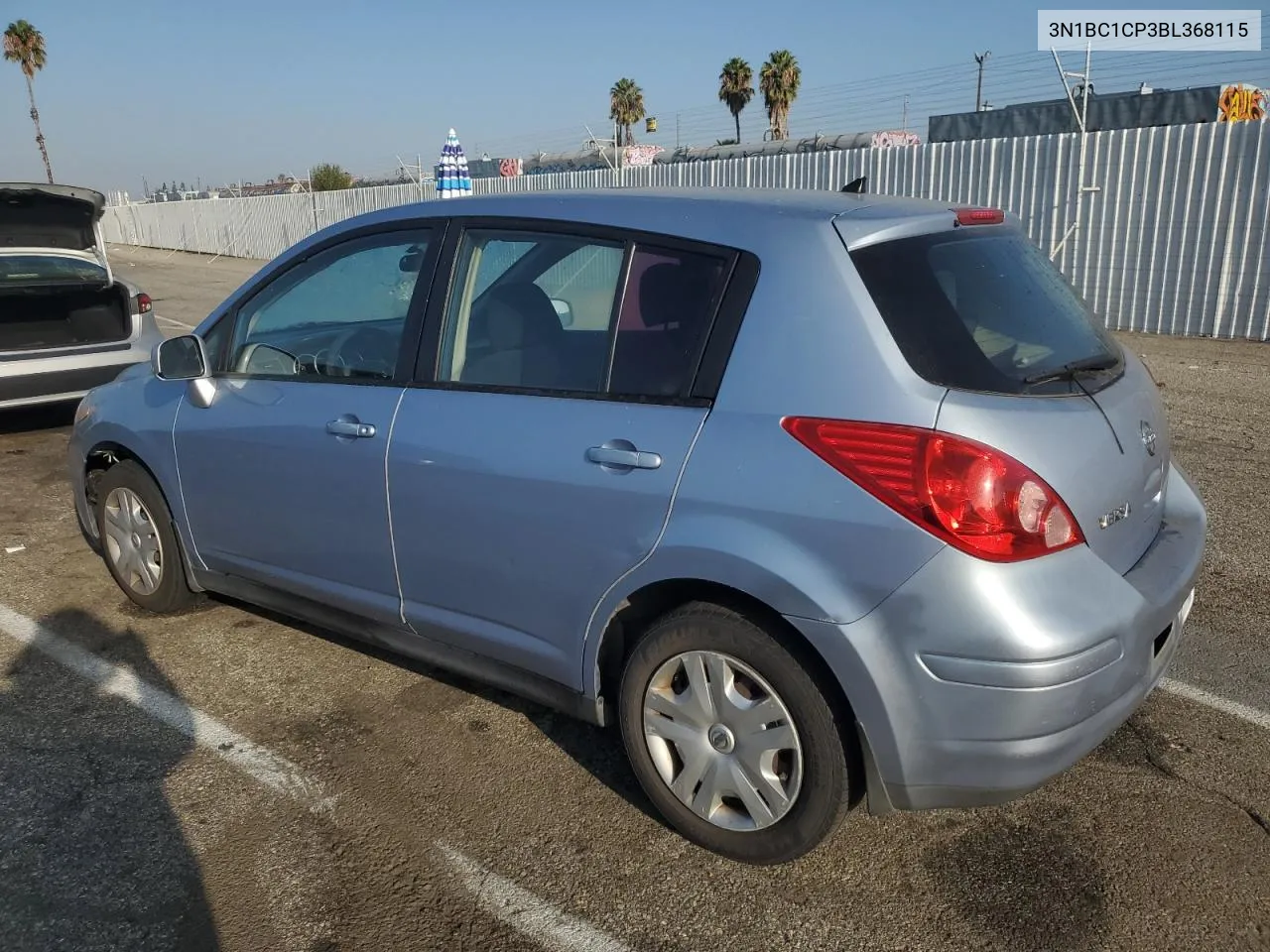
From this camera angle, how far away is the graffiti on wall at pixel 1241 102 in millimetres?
20781

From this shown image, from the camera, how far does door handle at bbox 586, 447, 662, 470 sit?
2.57 metres

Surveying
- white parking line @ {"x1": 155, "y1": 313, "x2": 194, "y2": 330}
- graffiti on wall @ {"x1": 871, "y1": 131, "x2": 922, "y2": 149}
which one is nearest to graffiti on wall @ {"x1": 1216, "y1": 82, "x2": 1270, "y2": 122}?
graffiti on wall @ {"x1": 871, "y1": 131, "x2": 922, "y2": 149}

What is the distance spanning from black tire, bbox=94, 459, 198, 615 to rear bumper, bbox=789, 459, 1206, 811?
299 cm

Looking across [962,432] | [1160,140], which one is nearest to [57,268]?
[962,432]

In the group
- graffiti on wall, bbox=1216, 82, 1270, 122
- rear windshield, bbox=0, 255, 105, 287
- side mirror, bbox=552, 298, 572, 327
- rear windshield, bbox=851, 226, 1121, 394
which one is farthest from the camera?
graffiti on wall, bbox=1216, 82, 1270, 122

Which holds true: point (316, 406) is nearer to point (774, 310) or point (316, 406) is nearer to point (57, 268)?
point (774, 310)

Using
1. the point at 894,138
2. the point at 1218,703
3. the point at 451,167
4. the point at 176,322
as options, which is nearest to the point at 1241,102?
the point at 894,138

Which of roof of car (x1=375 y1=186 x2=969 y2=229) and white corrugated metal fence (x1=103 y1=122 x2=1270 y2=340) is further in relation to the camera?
white corrugated metal fence (x1=103 y1=122 x2=1270 y2=340)

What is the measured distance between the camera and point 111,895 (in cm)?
262

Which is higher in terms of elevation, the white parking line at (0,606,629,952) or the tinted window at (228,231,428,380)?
the tinted window at (228,231,428,380)

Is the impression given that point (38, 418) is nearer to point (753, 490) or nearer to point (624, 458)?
point (624, 458)

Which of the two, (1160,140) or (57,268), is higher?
(1160,140)

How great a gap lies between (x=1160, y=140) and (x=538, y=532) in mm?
11687

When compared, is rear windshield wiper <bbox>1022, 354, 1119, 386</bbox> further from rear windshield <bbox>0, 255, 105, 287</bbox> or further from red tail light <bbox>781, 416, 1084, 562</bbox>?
rear windshield <bbox>0, 255, 105, 287</bbox>
